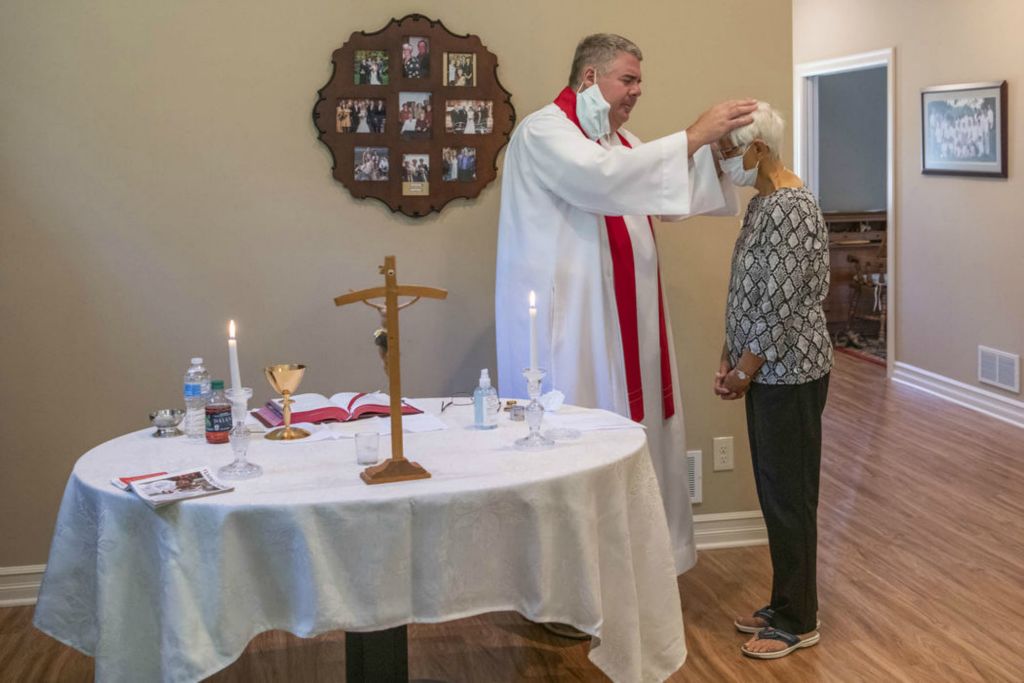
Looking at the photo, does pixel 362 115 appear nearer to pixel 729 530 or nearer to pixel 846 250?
pixel 729 530

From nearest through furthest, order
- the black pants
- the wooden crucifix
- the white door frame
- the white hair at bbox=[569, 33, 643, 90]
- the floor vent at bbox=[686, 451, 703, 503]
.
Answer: the wooden crucifix, the black pants, the white hair at bbox=[569, 33, 643, 90], the floor vent at bbox=[686, 451, 703, 503], the white door frame

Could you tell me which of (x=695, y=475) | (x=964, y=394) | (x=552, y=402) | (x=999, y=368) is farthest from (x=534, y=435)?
(x=964, y=394)

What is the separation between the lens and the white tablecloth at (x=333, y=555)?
2.16m

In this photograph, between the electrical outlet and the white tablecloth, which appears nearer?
the white tablecloth

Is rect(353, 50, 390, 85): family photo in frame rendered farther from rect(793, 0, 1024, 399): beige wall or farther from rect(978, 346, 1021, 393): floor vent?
rect(978, 346, 1021, 393): floor vent

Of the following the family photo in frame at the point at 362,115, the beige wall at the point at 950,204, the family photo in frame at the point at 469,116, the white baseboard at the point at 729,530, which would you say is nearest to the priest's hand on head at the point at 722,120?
the family photo in frame at the point at 469,116

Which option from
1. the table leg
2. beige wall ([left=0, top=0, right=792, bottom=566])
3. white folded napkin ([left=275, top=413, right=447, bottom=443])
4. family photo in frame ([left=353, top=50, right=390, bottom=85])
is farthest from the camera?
family photo in frame ([left=353, top=50, right=390, bottom=85])

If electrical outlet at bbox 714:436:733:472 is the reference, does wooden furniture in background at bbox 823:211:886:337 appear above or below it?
above

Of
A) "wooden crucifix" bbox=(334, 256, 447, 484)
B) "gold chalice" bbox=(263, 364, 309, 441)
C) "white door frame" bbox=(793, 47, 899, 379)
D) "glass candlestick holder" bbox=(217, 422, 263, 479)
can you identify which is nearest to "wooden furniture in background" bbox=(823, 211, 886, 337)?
"white door frame" bbox=(793, 47, 899, 379)

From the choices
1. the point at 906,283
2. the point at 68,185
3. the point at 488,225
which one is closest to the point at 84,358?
the point at 68,185

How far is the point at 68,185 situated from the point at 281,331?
790 millimetres

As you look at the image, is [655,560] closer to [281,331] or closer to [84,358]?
[281,331]

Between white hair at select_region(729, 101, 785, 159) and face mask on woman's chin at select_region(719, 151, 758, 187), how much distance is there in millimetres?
79

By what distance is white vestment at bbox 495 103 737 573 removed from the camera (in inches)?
125
